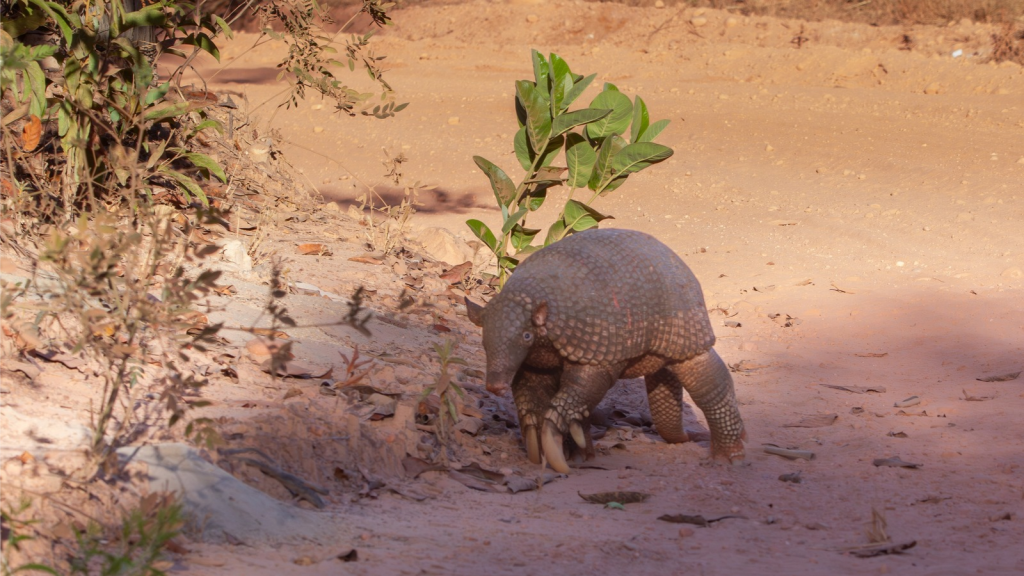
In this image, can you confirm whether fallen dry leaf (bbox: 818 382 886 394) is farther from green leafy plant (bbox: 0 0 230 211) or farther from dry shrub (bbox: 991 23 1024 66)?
dry shrub (bbox: 991 23 1024 66)

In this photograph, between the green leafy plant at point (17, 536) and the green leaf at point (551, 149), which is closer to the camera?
the green leafy plant at point (17, 536)

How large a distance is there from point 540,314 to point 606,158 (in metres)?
2.23

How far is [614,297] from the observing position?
12.5 feet

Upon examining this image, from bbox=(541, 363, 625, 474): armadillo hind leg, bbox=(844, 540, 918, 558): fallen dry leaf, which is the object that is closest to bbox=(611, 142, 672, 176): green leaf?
bbox=(541, 363, 625, 474): armadillo hind leg

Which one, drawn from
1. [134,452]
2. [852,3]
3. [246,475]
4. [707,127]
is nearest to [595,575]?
[246,475]

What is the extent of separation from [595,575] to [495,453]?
146 centimetres

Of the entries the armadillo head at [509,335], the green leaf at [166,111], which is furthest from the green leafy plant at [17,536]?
the green leaf at [166,111]

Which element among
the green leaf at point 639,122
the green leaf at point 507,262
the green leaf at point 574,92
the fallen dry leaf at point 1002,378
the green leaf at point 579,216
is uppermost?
the green leaf at point 574,92

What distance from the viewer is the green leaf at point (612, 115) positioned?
5762 millimetres

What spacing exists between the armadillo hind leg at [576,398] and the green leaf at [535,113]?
229 cm

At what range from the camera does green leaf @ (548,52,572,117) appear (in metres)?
5.72

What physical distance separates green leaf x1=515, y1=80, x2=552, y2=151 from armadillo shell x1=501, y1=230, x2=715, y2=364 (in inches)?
68.3

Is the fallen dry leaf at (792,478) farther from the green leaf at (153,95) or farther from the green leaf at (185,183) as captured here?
the green leaf at (153,95)

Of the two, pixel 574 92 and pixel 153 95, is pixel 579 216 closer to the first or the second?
pixel 574 92
